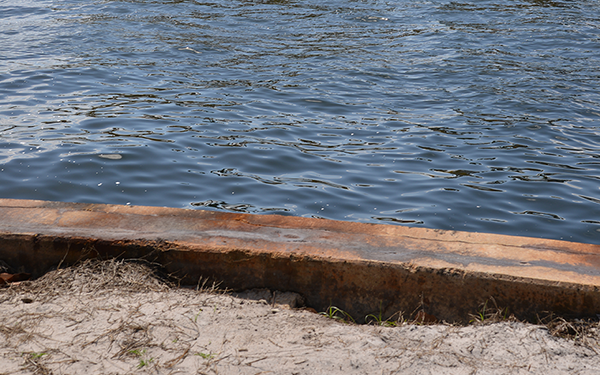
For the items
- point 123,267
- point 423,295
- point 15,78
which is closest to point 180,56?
point 15,78

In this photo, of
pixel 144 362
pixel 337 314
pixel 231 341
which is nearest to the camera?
pixel 144 362

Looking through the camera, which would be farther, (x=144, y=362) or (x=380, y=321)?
(x=380, y=321)

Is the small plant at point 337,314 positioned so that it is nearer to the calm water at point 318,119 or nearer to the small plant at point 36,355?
the small plant at point 36,355

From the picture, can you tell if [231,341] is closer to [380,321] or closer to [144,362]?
[144,362]

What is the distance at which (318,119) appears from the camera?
6.54m

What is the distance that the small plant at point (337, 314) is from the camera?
2670mm

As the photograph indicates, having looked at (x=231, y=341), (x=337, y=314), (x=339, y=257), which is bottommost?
(x=337, y=314)

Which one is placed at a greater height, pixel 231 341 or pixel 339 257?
pixel 339 257

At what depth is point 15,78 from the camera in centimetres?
783

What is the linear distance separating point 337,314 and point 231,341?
2.25 feet

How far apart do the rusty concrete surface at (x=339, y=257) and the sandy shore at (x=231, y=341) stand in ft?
0.58

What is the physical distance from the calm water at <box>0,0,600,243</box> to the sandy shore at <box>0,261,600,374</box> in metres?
1.72

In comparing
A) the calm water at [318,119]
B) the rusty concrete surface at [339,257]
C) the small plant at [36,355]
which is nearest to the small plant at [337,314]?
the rusty concrete surface at [339,257]

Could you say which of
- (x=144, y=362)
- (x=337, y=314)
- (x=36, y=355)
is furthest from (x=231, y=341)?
(x=36, y=355)
